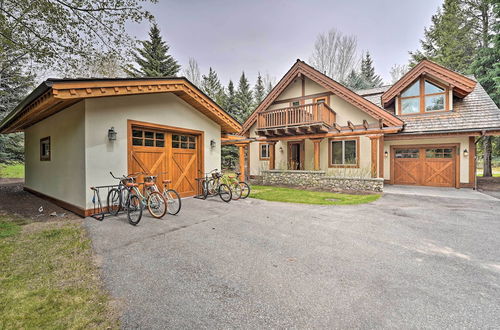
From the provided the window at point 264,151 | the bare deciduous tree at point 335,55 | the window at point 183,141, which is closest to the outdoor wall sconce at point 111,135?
the window at point 183,141

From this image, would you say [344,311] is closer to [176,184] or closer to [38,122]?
[176,184]

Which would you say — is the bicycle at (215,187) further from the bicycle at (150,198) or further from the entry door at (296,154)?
the entry door at (296,154)

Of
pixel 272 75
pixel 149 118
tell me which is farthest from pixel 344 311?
pixel 272 75

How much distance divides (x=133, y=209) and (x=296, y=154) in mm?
11365

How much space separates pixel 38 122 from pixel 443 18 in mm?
27531

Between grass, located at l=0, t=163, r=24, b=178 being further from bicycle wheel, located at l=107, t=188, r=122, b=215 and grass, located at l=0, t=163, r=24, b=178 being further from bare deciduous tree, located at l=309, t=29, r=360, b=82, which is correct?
bare deciduous tree, located at l=309, t=29, r=360, b=82

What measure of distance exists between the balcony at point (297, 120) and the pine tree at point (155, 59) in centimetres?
1296

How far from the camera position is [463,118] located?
9.73m

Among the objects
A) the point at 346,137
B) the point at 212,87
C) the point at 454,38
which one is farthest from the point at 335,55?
the point at 346,137

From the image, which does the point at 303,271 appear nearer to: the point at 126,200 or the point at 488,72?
the point at 126,200

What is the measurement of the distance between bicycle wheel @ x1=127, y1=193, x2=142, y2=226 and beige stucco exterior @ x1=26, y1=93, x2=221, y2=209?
39.8 inches

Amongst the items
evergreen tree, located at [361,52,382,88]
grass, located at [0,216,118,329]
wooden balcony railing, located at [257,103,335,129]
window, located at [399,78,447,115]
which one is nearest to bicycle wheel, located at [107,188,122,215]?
grass, located at [0,216,118,329]

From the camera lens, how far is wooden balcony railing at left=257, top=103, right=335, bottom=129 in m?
10.7

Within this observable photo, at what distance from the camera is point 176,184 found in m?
7.22
